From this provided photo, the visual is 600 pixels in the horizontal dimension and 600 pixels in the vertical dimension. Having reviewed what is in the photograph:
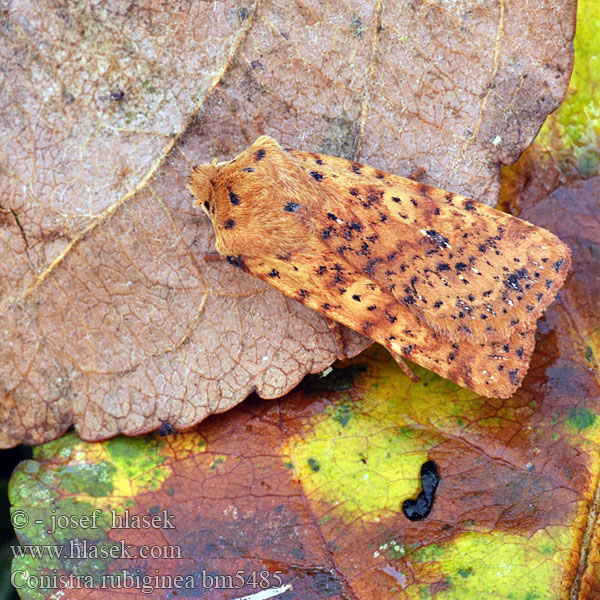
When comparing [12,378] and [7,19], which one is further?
[12,378]

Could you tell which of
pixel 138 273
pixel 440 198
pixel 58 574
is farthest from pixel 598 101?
pixel 58 574

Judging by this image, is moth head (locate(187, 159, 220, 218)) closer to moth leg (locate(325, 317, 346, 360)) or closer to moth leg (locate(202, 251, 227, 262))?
moth leg (locate(202, 251, 227, 262))

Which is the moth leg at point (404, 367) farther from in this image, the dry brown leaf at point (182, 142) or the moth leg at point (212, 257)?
the moth leg at point (212, 257)

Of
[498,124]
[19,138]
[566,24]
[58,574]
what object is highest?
[566,24]

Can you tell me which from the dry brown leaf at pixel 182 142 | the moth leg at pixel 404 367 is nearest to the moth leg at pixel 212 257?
the dry brown leaf at pixel 182 142

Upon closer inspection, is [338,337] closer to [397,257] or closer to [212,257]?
[397,257]

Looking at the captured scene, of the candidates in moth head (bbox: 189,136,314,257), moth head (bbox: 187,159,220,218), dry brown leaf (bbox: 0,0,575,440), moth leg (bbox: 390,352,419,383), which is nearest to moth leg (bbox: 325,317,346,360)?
dry brown leaf (bbox: 0,0,575,440)

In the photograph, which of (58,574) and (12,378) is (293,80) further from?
(58,574)
